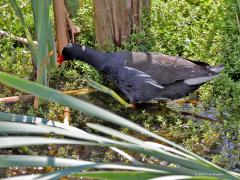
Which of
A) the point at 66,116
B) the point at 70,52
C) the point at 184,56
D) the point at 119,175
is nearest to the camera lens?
the point at 119,175

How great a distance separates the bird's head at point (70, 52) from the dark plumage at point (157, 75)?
372mm

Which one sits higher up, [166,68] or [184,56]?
[184,56]

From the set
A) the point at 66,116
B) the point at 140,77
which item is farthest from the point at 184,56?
the point at 66,116

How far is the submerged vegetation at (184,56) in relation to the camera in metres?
3.78

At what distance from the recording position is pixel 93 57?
176 inches

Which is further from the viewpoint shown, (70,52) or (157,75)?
(70,52)

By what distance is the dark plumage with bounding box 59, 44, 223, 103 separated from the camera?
4.13 metres

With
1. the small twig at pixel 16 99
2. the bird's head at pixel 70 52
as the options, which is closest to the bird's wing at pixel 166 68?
the bird's head at pixel 70 52

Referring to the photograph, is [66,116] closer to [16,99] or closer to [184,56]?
[16,99]

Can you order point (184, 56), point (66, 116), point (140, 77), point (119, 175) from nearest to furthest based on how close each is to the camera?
point (119, 175) → point (66, 116) → point (140, 77) → point (184, 56)

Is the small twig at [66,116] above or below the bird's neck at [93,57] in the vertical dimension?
below

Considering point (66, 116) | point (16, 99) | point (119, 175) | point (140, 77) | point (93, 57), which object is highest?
point (93, 57)

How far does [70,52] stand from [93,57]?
0.64 ft

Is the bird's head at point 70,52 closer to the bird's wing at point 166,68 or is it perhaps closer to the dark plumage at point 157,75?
the dark plumage at point 157,75
